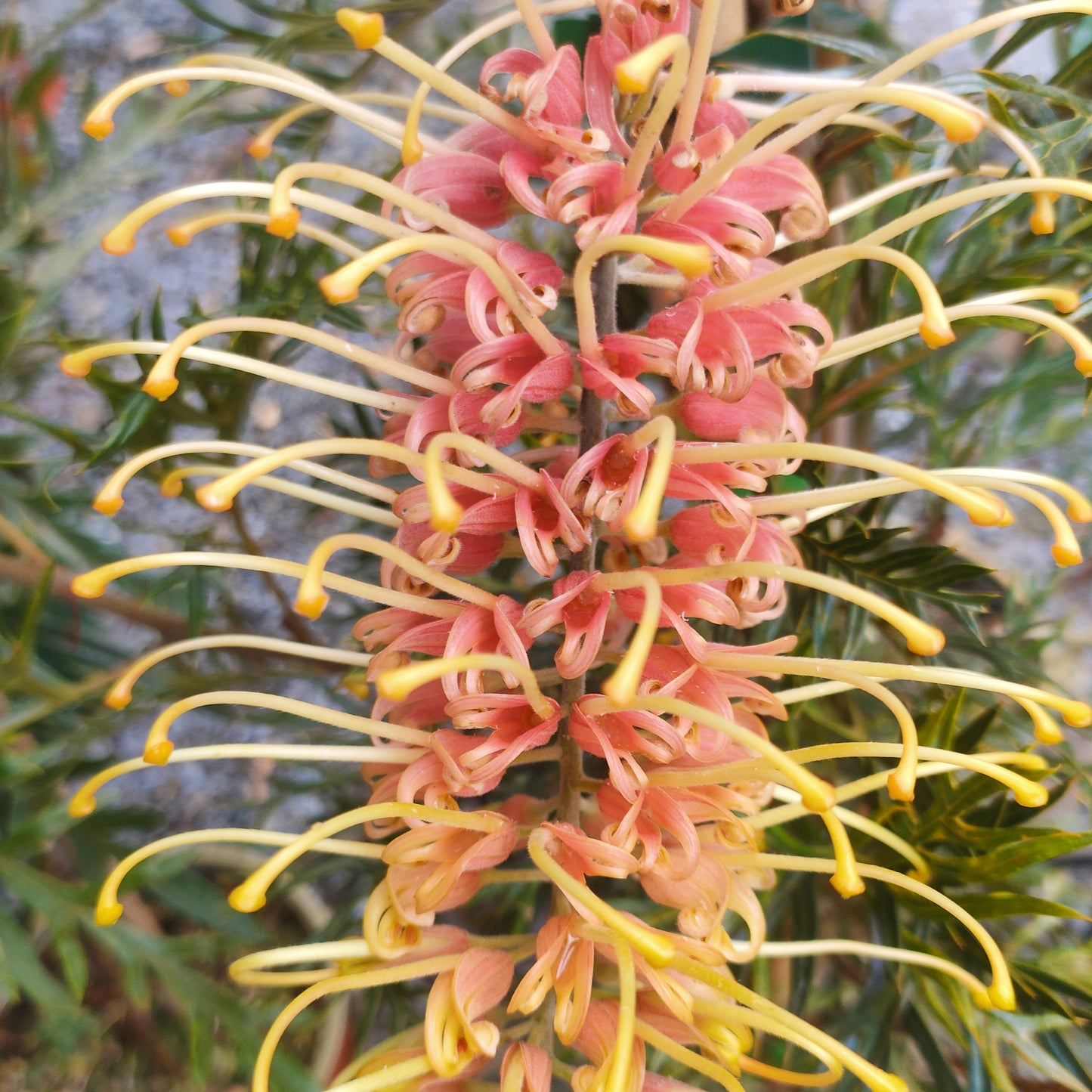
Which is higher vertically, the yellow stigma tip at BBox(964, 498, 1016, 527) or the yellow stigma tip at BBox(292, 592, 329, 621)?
the yellow stigma tip at BBox(964, 498, 1016, 527)

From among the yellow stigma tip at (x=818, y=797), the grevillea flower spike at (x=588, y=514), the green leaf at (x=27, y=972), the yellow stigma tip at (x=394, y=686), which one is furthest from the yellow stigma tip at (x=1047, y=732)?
the green leaf at (x=27, y=972)

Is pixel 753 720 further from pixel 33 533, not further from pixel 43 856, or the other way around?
pixel 43 856

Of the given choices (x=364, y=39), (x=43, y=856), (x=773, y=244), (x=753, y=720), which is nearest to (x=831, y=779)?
(x=753, y=720)

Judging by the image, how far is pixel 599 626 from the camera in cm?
30

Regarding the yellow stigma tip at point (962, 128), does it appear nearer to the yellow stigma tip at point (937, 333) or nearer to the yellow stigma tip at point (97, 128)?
the yellow stigma tip at point (937, 333)

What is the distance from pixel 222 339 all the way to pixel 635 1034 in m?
0.51

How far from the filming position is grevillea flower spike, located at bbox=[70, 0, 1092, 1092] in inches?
10.8

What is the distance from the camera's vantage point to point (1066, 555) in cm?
27

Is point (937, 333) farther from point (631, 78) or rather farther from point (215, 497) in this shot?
point (215, 497)

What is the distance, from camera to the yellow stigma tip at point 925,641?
239 millimetres

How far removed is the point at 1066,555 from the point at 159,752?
315 mm

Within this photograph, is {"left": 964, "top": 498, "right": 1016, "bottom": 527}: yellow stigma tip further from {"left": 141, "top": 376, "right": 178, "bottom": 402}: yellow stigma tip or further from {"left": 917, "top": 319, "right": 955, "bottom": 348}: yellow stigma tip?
{"left": 141, "top": 376, "right": 178, "bottom": 402}: yellow stigma tip

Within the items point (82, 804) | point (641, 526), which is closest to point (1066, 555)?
point (641, 526)

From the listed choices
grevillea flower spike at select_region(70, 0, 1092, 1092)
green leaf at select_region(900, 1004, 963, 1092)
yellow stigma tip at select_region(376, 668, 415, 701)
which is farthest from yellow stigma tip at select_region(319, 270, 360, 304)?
green leaf at select_region(900, 1004, 963, 1092)
